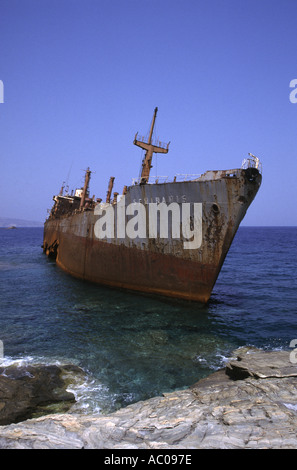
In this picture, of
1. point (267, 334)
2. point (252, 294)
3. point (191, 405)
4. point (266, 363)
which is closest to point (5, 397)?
point (191, 405)

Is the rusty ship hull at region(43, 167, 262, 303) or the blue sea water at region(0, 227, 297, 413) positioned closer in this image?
the blue sea water at region(0, 227, 297, 413)

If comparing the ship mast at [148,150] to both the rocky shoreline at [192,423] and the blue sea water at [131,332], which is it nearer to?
the blue sea water at [131,332]

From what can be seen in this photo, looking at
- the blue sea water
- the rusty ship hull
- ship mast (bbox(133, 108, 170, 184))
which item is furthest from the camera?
ship mast (bbox(133, 108, 170, 184))

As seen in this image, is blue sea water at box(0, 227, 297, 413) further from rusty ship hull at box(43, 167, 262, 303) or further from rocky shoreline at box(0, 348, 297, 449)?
rocky shoreline at box(0, 348, 297, 449)

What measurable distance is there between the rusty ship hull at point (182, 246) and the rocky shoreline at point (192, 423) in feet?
23.9

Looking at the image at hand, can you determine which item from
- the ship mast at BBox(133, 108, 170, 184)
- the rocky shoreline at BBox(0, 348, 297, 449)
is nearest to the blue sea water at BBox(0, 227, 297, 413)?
the rocky shoreline at BBox(0, 348, 297, 449)

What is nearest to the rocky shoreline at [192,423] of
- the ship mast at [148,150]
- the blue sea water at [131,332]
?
the blue sea water at [131,332]

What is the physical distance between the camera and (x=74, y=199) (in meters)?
34.1

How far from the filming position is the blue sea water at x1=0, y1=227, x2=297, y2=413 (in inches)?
312

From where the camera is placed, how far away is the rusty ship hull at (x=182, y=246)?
41.3 feet

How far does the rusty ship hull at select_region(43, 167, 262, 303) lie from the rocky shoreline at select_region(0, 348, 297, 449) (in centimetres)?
728

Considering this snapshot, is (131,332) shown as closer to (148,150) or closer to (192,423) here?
(192,423)

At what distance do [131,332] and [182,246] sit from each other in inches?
189

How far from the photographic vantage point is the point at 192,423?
460 cm
